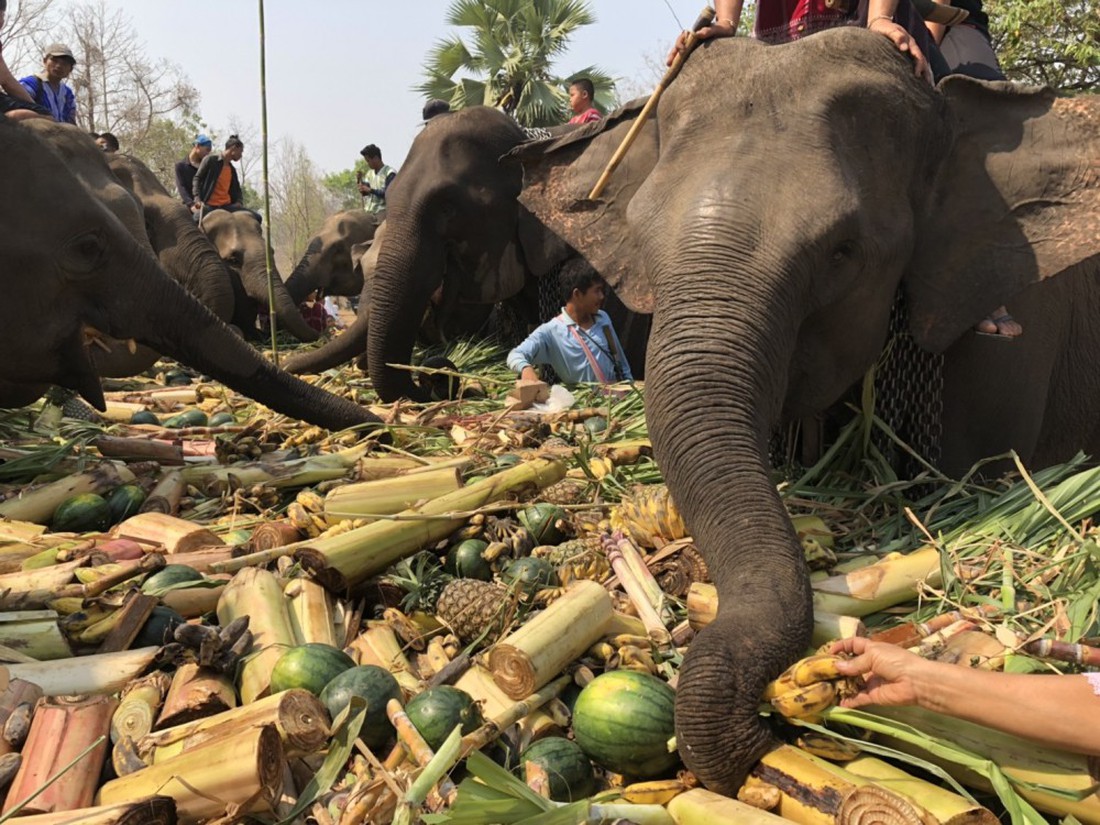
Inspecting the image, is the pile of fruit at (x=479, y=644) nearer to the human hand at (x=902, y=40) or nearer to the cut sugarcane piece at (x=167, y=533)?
the cut sugarcane piece at (x=167, y=533)

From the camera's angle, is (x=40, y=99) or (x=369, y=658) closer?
(x=369, y=658)

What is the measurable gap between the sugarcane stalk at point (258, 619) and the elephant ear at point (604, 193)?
2.05 m

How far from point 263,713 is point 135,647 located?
962 mm

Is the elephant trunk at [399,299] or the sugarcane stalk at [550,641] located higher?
the elephant trunk at [399,299]

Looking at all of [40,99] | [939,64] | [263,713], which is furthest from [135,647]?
[40,99]

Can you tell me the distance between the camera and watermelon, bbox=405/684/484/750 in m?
2.61

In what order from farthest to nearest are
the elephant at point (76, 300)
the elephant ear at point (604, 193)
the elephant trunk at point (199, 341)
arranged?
the elephant trunk at point (199, 341), the elephant at point (76, 300), the elephant ear at point (604, 193)

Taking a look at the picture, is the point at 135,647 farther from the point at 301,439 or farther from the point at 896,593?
the point at 301,439

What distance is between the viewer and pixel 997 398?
4.57 metres

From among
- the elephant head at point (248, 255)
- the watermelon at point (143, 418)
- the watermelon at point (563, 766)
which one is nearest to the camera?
the watermelon at point (563, 766)

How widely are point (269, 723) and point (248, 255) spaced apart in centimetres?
1331

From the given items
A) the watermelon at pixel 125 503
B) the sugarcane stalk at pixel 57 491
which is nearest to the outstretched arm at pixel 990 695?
the watermelon at pixel 125 503

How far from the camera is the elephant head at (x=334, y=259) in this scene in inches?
635

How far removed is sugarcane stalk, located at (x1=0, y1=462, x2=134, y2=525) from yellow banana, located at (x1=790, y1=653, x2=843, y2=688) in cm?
375
